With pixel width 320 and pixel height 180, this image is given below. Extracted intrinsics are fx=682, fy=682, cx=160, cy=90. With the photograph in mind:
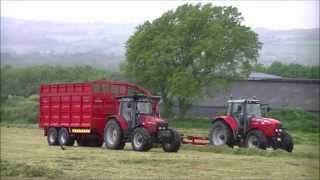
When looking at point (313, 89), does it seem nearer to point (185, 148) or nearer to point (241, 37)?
point (241, 37)

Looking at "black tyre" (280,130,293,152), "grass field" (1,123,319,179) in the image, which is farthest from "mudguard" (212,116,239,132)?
"black tyre" (280,130,293,152)

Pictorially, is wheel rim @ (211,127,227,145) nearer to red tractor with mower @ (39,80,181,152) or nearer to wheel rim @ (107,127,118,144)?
red tractor with mower @ (39,80,181,152)

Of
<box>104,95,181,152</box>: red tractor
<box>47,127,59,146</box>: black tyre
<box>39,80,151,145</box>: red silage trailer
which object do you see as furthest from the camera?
<box>47,127,59,146</box>: black tyre

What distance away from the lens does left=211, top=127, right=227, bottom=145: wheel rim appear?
73.9 ft

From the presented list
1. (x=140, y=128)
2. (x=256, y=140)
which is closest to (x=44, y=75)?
→ (x=140, y=128)

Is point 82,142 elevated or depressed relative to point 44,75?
depressed

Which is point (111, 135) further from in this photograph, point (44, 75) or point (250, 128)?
point (44, 75)

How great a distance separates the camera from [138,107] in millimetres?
22844

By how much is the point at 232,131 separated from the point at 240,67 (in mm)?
4460

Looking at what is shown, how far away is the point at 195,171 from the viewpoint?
14.7m

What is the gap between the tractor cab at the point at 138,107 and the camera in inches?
896

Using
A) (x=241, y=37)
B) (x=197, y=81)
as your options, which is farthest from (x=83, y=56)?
(x=241, y=37)

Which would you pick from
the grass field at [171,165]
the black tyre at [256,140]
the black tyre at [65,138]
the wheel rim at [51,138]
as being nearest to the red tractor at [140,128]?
the grass field at [171,165]

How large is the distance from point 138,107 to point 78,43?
4389 millimetres
